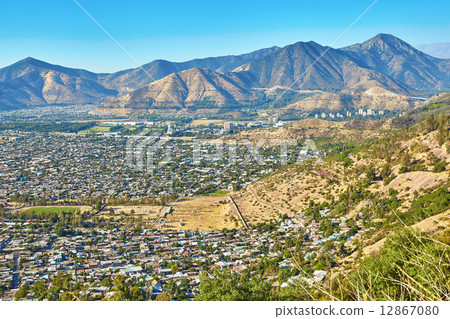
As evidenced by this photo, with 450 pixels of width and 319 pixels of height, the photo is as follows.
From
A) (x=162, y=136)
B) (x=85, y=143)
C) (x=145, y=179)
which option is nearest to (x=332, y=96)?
(x=162, y=136)

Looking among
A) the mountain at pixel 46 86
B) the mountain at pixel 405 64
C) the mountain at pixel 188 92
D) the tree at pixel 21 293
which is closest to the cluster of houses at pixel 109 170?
the tree at pixel 21 293

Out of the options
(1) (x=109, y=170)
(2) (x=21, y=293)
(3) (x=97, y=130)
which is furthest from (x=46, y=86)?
(2) (x=21, y=293)

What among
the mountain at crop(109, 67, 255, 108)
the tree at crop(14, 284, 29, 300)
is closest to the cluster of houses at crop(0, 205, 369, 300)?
the tree at crop(14, 284, 29, 300)

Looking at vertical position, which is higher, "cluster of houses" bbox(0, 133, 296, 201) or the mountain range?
the mountain range

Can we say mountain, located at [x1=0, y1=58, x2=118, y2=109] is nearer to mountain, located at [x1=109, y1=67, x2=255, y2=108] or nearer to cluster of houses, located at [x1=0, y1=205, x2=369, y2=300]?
mountain, located at [x1=109, y1=67, x2=255, y2=108]

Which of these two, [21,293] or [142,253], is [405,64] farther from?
[21,293]

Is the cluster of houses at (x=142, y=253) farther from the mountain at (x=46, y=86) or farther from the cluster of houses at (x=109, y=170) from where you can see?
the mountain at (x=46, y=86)
